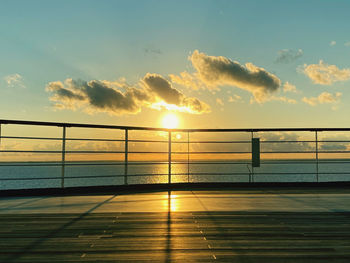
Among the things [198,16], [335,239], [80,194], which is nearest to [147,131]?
[80,194]

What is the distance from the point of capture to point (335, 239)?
2.35 meters

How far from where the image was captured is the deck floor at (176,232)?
200 cm

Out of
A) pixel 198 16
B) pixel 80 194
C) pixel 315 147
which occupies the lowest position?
pixel 80 194

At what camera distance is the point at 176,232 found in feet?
8.32

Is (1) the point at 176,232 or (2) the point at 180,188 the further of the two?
(2) the point at 180,188

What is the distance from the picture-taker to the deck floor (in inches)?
78.7

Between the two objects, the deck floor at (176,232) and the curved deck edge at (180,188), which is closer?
the deck floor at (176,232)

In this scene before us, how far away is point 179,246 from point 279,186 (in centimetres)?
457

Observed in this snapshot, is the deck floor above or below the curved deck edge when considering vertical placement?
above

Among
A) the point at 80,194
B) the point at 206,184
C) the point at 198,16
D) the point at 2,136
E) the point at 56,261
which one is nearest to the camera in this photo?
the point at 56,261

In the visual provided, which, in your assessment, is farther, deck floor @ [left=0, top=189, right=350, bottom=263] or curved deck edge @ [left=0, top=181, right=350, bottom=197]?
curved deck edge @ [left=0, top=181, right=350, bottom=197]

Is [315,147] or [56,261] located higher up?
[315,147]

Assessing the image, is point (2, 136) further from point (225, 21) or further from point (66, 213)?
point (225, 21)

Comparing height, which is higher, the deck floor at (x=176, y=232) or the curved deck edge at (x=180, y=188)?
the deck floor at (x=176, y=232)
